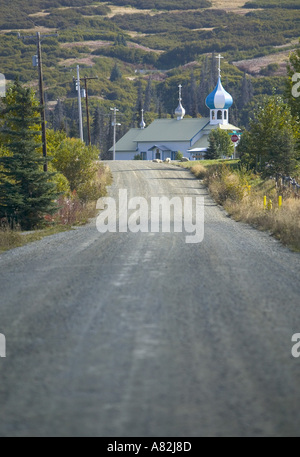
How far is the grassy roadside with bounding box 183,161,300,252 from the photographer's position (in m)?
17.6

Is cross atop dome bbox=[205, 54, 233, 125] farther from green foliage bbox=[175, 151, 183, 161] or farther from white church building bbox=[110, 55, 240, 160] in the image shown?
green foliage bbox=[175, 151, 183, 161]

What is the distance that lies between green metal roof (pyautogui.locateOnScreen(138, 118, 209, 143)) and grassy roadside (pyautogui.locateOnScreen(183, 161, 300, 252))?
59458mm

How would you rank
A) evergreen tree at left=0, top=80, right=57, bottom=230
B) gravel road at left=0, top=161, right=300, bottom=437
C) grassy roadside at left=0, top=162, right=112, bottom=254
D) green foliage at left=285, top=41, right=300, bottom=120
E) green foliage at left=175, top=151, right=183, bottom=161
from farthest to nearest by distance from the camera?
green foliage at left=175, top=151, right=183, bottom=161 < green foliage at left=285, top=41, right=300, bottom=120 < evergreen tree at left=0, top=80, right=57, bottom=230 < grassy roadside at left=0, top=162, right=112, bottom=254 < gravel road at left=0, top=161, right=300, bottom=437

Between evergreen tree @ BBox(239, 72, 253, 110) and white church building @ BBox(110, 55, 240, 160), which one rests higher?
evergreen tree @ BBox(239, 72, 253, 110)

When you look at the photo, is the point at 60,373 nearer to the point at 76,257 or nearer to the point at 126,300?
the point at 126,300

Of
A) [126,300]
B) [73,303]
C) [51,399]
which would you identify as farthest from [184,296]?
[51,399]

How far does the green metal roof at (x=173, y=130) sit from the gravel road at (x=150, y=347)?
94242 mm

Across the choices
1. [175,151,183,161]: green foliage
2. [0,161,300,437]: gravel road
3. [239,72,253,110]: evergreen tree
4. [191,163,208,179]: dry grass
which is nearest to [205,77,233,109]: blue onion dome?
[175,151,183,161]: green foliage

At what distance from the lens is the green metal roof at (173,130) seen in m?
106

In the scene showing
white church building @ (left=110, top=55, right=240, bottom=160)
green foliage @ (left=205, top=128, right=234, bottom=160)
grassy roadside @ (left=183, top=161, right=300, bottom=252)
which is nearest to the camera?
grassy roadside @ (left=183, top=161, right=300, bottom=252)

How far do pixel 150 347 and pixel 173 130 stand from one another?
342 ft

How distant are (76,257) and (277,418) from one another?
30.8 ft

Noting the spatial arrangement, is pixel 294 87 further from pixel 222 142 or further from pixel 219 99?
pixel 219 99

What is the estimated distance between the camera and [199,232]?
19500 millimetres
